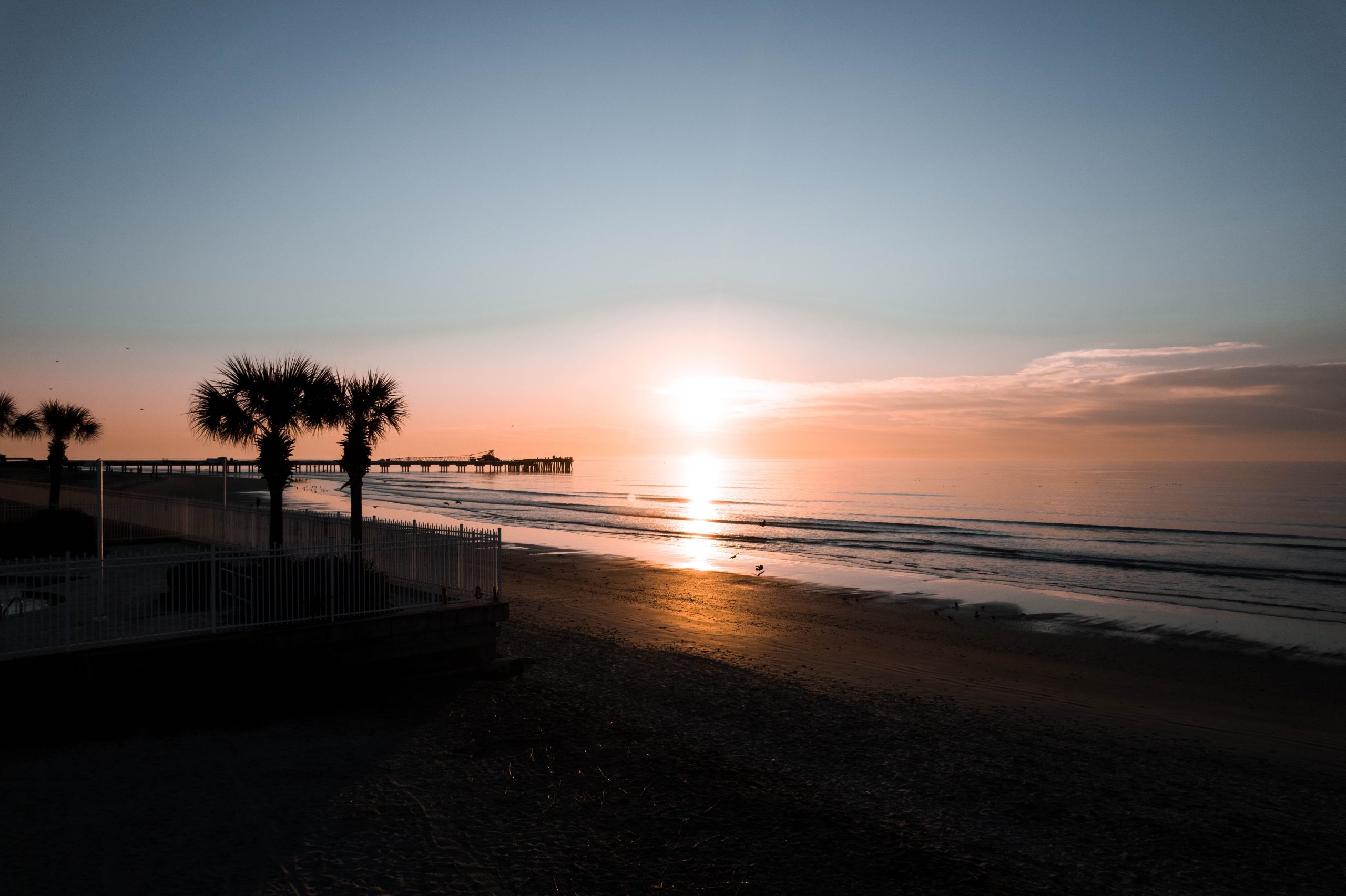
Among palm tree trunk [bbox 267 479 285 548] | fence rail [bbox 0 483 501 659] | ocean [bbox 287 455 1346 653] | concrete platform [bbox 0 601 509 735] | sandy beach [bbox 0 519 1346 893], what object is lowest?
ocean [bbox 287 455 1346 653]

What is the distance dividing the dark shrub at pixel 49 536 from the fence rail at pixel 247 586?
8.80 metres

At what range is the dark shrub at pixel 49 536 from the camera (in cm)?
2417

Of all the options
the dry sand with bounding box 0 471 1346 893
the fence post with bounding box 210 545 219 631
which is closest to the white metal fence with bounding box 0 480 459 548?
the fence post with bounding box 210 545 219 631

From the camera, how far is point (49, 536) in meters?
25.3

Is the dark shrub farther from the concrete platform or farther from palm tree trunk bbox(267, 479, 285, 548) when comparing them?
the concrete platform

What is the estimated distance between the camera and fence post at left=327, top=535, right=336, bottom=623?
1226 centimetres

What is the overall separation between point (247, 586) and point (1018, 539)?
4580cm

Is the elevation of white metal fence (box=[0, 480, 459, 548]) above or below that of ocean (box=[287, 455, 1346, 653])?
above

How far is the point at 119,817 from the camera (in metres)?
7.66

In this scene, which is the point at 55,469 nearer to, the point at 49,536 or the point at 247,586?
the point at 49,536

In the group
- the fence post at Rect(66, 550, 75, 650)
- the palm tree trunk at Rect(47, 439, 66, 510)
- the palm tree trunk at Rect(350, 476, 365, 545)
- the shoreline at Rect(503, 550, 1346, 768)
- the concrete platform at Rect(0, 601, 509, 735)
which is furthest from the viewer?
the palm tree trunk at Rect(47, 439, 66, 510)

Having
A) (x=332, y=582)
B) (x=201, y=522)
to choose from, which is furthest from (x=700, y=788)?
(x=201, y=522)

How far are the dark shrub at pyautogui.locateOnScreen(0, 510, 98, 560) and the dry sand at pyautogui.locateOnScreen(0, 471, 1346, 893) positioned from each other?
1855 cm

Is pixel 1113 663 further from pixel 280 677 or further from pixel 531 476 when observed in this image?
pixel 531 476
